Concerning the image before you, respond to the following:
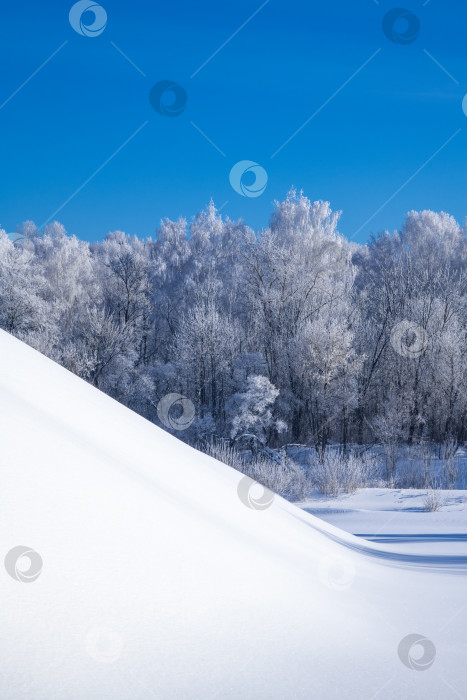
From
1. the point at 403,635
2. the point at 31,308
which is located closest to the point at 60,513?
the point at 403,635

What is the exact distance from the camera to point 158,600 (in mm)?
1350

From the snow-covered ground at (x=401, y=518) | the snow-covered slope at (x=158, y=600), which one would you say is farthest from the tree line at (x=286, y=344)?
the snow-covered slope at (x=158, y=600)

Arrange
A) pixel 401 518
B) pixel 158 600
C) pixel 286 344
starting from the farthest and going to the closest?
pixel 286 344 → pixel 401 518 → pixel 158 600

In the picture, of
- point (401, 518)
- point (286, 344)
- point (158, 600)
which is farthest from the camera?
point (286, 344)

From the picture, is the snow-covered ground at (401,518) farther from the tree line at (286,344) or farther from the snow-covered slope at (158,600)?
the tree line at (286,344)

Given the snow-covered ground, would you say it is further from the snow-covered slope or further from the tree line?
the tree line

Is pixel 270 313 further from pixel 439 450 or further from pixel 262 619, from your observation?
pixel 262 619

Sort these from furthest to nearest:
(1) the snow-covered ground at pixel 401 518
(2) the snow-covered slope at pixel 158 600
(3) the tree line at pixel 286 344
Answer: (3) the tree line at pixel 286 344, (1) the snow-covered ground at pixel 401 518, (2) the snow-covered slope at pixel 158 600

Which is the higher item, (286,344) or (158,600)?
(286,344)

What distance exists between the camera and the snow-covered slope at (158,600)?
1.12 meters

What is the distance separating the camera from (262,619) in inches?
58.2

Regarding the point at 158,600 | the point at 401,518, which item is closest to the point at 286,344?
the point at 401,518

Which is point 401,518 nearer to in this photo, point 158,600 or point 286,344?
point 158,600

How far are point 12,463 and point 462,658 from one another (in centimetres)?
144
